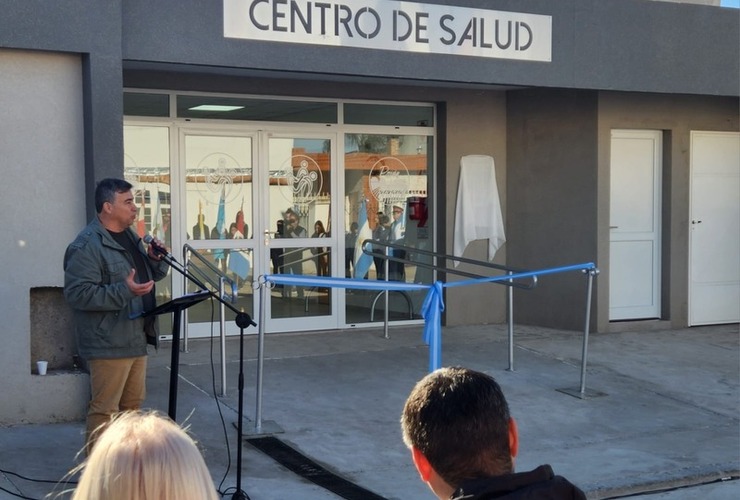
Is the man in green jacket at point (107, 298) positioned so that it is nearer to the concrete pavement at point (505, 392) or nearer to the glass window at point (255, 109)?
the concrete pavement at point (505, 392)

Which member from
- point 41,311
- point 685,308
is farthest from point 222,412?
point 685,308

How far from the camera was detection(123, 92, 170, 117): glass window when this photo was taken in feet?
31.2

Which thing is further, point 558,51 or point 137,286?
point 558,51

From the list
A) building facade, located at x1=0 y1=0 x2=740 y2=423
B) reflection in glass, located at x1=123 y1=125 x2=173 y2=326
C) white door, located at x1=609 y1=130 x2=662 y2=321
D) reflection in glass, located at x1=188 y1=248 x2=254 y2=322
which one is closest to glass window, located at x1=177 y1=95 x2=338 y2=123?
building facade, located at x1=0 y1=0 x2=740 y2=423

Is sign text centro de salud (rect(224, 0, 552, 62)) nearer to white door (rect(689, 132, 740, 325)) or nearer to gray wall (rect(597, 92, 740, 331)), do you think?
gray wall (rect(597, 92, 740, 331))

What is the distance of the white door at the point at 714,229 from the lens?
37.2 ft

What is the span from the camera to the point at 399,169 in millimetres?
10945

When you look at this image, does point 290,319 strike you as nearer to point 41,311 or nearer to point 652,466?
point 41,311

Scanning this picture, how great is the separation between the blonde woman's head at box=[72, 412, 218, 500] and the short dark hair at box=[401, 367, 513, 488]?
74cm

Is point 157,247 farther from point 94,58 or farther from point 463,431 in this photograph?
point 463,431

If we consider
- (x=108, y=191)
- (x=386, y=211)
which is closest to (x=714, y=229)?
(x=386, y=211)

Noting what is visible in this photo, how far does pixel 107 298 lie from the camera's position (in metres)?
5.40

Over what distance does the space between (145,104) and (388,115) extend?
8.96 ft

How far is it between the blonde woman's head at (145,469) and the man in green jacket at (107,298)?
149 inches
